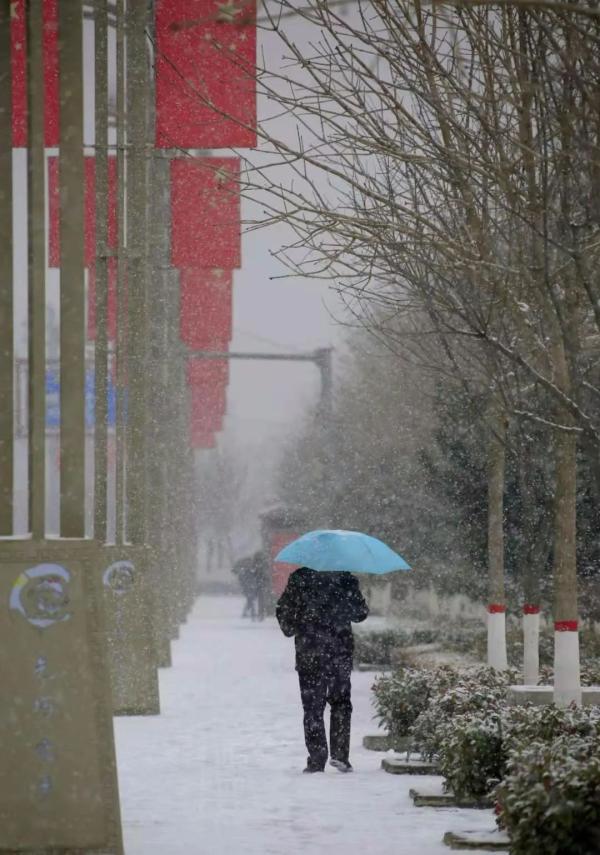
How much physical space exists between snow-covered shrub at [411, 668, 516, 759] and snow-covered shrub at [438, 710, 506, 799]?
0.63 metres

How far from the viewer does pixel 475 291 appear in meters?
9.61

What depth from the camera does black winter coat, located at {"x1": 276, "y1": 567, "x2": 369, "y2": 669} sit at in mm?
11930

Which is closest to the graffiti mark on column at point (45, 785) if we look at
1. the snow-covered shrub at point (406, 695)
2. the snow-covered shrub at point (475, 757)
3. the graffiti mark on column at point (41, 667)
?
the graffiti mark on column at point (41, 667)

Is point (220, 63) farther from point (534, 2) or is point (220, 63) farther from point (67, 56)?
point (534, 2)

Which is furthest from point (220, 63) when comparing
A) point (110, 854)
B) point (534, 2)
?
point (534, 2)

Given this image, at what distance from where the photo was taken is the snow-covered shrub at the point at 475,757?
9.82m

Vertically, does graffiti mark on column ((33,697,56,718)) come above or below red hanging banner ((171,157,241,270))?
below

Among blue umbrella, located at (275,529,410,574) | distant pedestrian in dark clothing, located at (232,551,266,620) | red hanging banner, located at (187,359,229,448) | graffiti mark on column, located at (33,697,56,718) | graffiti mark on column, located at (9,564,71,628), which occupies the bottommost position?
distant pedestrian in dark clothing, located at (232,551,266,620)

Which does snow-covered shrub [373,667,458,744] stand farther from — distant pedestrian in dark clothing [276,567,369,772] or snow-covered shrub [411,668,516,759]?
distant pedestrian in dark clothing [276,567,369,772]

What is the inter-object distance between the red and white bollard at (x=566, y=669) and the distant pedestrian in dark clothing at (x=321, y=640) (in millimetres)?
1507

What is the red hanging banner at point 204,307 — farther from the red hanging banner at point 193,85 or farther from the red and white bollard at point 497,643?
the red and white bollard at point 497,643

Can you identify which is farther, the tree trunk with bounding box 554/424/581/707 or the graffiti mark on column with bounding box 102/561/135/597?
the graffiti mark on column with bounding box 102/561/135/597

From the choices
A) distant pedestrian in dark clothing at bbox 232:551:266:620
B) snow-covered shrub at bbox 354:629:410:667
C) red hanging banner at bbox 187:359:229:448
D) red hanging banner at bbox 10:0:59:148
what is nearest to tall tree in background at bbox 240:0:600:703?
red hanging banner at bbox 10:0:59:148

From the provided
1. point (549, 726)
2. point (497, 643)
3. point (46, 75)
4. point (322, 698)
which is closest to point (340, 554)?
point (322, 698)
